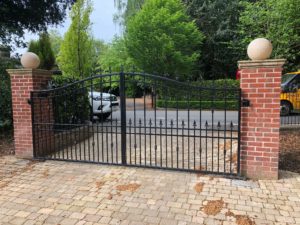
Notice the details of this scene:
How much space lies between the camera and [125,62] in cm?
1786

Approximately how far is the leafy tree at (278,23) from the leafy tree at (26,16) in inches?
299

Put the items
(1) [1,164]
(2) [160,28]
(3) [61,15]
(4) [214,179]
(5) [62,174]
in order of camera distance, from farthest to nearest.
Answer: (2) [160,28] → (3) [61,15] → (1) [1,164] → (5) [62,174] → (4) [214,179]

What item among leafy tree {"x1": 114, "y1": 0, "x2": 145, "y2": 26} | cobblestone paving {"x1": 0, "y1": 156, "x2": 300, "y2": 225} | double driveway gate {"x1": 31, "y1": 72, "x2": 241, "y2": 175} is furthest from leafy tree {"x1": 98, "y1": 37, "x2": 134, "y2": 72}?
cobblestone paving {"x1": 0, "y1": 156, "x2": 300, "y2": 225}

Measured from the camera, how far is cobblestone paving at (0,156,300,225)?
261cm

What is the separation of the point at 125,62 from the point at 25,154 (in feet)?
45.4

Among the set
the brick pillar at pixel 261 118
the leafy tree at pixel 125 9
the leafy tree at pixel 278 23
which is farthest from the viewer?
the leafy tree at pixel 125 9

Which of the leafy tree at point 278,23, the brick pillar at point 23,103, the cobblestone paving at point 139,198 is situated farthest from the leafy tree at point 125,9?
the cobblestone paving at point 139,198

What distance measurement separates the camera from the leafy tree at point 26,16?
7.85 m

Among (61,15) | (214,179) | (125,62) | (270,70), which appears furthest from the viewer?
(125,62)

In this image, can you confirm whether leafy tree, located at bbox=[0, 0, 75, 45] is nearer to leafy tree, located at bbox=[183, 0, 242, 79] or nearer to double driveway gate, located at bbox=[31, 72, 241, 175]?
double driveway gate, located at bbox=[31, 72, 241, 175]

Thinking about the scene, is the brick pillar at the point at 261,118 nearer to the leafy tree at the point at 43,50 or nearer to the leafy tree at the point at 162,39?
the leafy tree at the point at 162,39

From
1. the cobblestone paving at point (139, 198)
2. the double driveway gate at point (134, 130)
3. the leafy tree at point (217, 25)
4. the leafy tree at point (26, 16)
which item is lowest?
the cobblestone paving at point (139, 198)

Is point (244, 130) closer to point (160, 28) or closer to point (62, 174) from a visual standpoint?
point (62, 174)

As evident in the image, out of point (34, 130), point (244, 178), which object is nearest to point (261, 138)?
point (244, 178)
